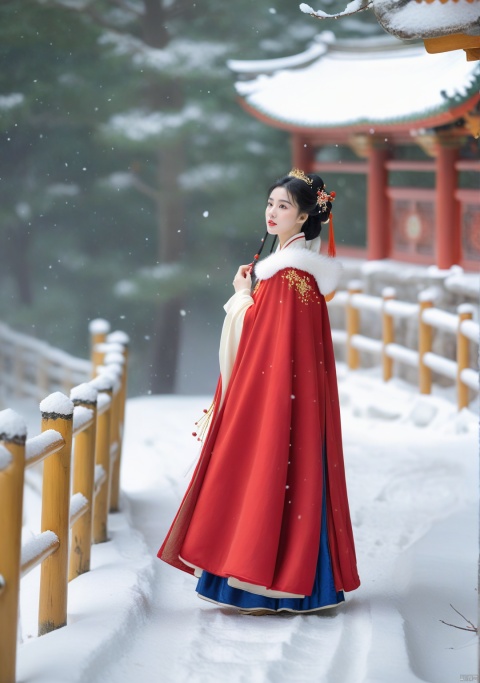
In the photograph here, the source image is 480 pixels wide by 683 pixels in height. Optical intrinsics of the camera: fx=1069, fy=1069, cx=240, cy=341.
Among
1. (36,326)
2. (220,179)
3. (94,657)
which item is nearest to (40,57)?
(220,179)

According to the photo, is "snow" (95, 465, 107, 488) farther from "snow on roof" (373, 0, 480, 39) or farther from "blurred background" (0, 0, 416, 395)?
"blurred background" (0, 0, 416, 395)

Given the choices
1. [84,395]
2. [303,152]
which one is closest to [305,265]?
[84,395]

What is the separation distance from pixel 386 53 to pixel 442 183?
8.67 ft

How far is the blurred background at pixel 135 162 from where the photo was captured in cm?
1451

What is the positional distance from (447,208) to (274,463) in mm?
6506

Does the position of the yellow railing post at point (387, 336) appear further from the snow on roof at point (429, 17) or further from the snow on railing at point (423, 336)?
the snow on roof at point (429, 17)

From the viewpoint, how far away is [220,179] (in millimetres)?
15195

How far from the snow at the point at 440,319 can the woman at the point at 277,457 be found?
4155 millimetres

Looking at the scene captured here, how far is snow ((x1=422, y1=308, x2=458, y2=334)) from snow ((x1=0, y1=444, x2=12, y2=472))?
5.35 m

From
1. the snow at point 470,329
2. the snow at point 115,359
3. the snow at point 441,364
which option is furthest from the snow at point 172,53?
→ the snow at point 115,359

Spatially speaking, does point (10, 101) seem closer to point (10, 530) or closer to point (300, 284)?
point (300, 284)

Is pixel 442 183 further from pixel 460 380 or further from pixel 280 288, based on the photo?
pixel 280 288

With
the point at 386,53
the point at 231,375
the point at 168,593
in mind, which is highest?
the point at 386,53

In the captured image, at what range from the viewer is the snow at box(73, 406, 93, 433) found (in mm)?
3804
